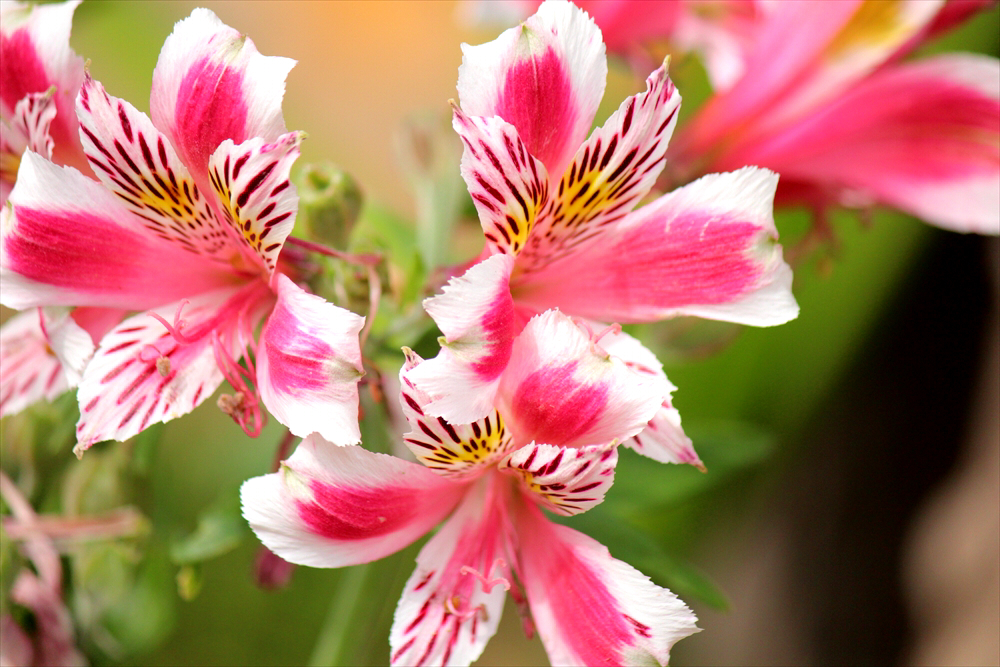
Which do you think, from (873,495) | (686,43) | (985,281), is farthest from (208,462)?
(985,281)

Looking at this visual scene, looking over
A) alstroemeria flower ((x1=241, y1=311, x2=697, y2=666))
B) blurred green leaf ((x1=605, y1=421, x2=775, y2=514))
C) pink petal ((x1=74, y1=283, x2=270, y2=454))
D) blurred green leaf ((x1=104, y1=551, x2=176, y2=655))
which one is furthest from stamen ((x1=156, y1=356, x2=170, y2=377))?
blurred green leaf ((x1=605, y1=421, x2=775, y2=514))

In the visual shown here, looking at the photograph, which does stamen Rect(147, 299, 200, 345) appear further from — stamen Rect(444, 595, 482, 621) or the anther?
stamen Rect(444, 595, 482, 621)

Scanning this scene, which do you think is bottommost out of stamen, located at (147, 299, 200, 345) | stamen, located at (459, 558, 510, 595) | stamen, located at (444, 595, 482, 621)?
stamen, located at (444, 595, 482, 621)

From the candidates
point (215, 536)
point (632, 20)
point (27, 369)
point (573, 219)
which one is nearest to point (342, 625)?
point (215, 536)

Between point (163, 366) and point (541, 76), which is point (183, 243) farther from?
point (541, 76)

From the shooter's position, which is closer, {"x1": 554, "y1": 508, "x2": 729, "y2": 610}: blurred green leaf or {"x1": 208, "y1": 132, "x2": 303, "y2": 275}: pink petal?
{"x1": 208, "y1": 132, "x2": 303, "y2": 275}: pink petal

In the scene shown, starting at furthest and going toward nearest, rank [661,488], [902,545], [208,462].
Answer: [902,545] → [208,462] → [661,488]

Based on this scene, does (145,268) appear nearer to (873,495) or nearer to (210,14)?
(210,14)
